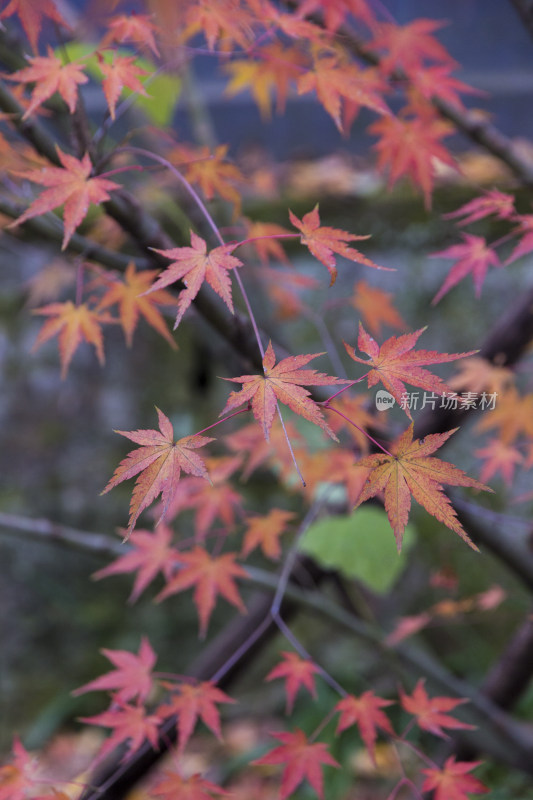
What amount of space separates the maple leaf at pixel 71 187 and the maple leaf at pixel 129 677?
0.53m

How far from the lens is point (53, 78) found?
63 centimetres

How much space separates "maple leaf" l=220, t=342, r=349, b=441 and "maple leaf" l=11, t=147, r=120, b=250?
24 cm

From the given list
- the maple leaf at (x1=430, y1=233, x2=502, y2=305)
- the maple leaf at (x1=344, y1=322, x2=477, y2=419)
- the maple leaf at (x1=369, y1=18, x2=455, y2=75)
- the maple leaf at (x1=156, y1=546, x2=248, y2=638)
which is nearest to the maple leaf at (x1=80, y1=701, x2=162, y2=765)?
the maple leaf at (x1=156, y1=546, x2=248, y2=638)

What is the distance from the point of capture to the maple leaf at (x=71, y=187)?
1.93ft

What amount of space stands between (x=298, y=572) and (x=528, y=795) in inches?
24.7

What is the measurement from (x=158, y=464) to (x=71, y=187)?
1.01ft

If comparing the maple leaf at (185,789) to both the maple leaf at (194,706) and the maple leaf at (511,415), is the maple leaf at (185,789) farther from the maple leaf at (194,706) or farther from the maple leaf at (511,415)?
the maple leaf at (511,415)

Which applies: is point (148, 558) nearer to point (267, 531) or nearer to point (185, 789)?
point (267, 531)

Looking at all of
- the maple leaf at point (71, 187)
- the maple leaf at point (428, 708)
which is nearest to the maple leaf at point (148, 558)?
the maple leaf at point (428, 708)

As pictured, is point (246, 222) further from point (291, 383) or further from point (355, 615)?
point (355, 615)

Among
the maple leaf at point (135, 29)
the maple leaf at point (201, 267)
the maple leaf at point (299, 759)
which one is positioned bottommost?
the maple leaf at point (299, 759)

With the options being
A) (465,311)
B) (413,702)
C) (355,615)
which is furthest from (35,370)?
(413,702)

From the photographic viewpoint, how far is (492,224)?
5.31 feet

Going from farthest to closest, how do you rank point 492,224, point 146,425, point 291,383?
point 146,425, point 492,224, point 291,383
